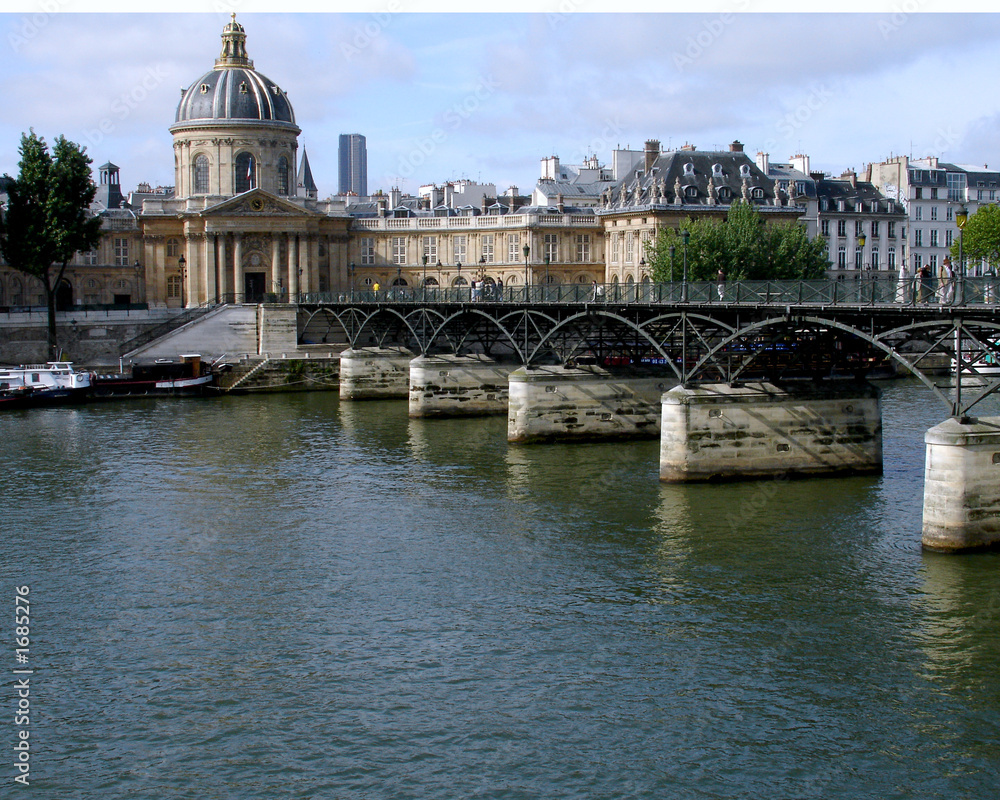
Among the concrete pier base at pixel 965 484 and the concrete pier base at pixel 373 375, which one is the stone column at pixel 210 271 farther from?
the concrete pier base at pixel 965 484

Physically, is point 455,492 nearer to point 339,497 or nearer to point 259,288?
point 339,497

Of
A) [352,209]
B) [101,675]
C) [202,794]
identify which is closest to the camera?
[202,794]

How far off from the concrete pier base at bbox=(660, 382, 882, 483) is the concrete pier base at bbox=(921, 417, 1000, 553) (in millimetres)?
8884

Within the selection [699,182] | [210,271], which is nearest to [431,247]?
[210,271]

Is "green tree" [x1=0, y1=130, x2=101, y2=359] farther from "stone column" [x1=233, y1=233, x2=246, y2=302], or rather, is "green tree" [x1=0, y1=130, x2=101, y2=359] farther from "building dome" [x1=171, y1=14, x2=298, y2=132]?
"building dome" [x1=171, y1=14, x2=298, y2=132]

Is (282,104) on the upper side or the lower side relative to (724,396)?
upper

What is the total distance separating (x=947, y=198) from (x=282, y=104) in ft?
164

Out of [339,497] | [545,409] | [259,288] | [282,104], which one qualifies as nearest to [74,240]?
[259,288]

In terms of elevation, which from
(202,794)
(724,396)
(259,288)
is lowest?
(202,794)

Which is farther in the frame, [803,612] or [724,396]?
[724,396]

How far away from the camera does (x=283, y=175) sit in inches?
3671

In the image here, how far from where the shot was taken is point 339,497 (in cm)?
3472

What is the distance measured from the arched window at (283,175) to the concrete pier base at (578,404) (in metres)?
53.7

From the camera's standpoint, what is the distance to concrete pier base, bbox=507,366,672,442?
44.0m
